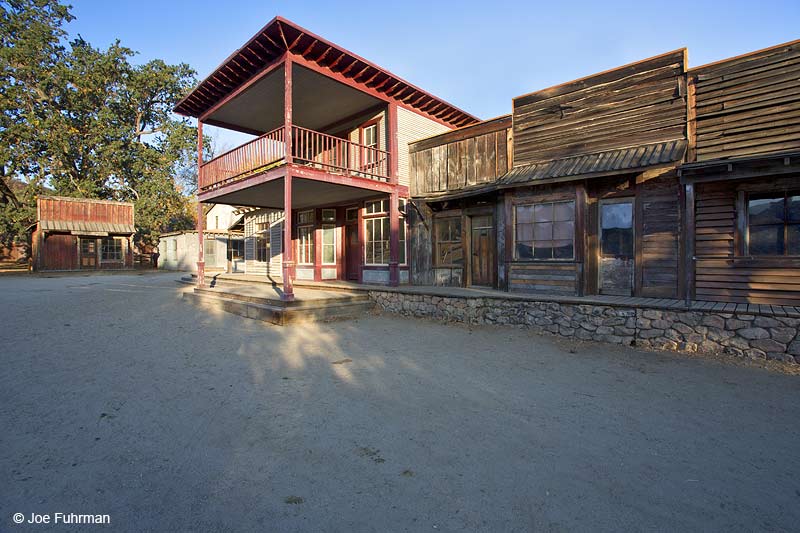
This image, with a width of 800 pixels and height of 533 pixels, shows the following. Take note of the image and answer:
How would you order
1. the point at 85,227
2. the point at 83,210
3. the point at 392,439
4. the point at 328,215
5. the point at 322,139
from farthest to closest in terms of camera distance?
1. the point at 83,210
2. the point at 85,227
3. the point at 328,215
4. the point at 322,139
5. the point at 392,439

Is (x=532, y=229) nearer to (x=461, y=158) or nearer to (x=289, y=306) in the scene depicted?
(x=461, y=158)

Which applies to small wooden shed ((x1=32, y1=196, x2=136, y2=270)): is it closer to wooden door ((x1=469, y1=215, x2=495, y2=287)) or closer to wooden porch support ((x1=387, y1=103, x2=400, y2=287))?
wooden porch support ((x1=387, y1=103, x2=400, y2=287))

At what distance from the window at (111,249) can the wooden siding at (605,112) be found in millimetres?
27666

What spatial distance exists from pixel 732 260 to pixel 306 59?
967 centimetres

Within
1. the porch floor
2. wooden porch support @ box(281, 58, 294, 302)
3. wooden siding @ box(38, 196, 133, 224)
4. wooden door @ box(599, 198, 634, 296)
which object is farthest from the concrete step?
wooden siding @ box(38, 196, 133, 224)

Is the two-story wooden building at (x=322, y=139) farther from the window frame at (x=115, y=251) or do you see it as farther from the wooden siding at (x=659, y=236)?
the window frame at (x=115, y=251)

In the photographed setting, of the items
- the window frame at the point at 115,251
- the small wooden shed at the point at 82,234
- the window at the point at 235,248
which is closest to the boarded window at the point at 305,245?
the window at the point at 235,248

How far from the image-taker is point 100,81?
2691 cm

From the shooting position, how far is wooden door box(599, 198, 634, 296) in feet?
25.2

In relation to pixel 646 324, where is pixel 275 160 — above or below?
above

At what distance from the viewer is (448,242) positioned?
425 inches

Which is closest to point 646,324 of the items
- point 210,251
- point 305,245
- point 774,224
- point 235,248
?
point 774,224

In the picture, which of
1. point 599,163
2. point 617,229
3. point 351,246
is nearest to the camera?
point 599,163

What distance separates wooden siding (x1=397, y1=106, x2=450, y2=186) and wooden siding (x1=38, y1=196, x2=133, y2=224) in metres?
23.4
